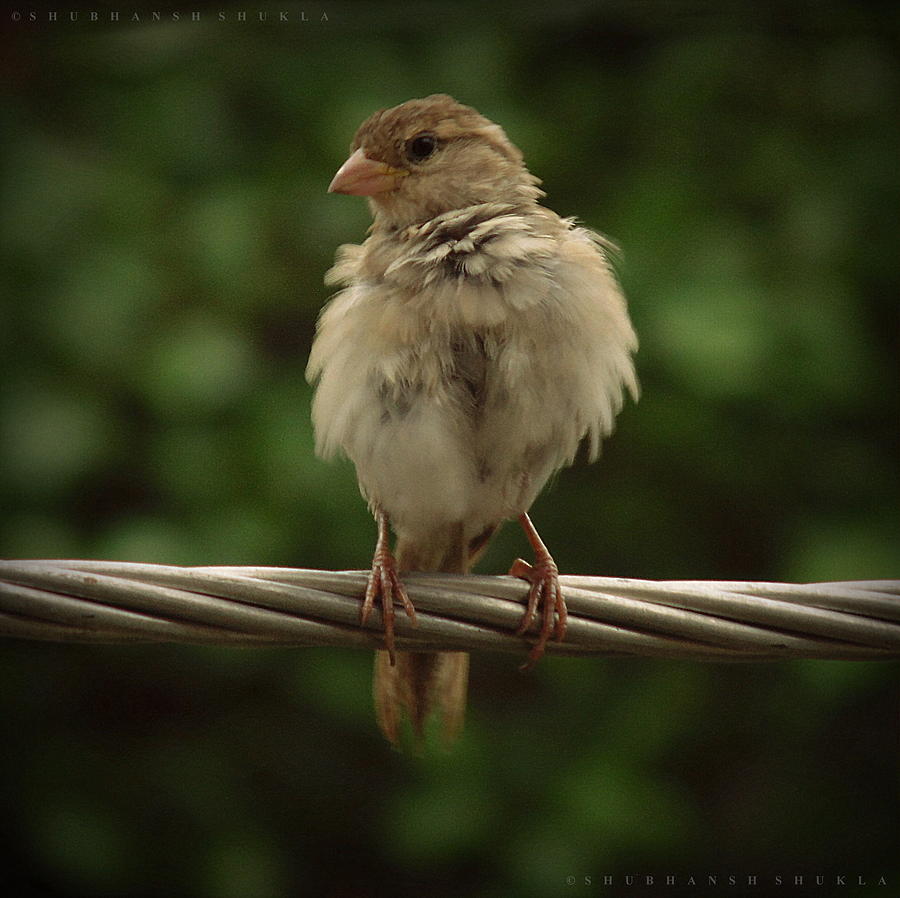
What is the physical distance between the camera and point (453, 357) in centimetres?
205

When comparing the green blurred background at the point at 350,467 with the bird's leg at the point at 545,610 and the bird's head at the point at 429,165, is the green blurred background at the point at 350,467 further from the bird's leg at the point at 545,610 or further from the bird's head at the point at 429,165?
the bird's leg at the point at 545,610

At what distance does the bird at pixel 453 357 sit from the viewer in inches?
80.6

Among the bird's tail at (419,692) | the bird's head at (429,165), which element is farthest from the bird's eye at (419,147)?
the bird's tail at (419,692)

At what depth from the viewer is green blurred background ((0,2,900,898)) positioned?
288 centimetres

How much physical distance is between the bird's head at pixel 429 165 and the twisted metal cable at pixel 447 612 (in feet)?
3.16

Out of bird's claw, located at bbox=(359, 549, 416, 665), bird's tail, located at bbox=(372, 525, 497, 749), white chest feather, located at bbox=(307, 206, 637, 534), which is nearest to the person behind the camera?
bird's claw, located at bbox=(359, 549, 416, 665)

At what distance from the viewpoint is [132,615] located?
1438 mm

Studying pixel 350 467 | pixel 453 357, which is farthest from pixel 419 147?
pixel 350 467

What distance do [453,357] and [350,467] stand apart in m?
0.96

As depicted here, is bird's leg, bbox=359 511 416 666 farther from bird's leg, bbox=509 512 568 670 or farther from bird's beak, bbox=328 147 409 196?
bird's beak, bbox=328 147 409 196

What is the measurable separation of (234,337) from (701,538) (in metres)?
1.43

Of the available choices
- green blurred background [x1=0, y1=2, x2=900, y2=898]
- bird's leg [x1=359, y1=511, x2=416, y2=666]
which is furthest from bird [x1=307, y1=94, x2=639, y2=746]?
green blurred background [x1=0, y1=2, x2=900, y2=898]

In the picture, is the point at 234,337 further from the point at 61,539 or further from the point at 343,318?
the point at 343,318

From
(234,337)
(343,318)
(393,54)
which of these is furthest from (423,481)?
(393,54)
